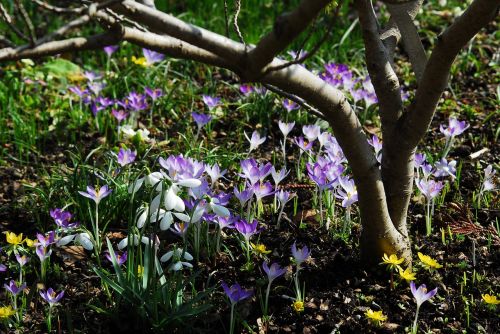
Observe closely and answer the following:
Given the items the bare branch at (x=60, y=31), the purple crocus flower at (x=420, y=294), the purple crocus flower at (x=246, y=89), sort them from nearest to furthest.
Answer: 1. the bare branch at (x=60, y=31)
2. the purple crocus flower at (x=420, y=294)
3. the purple crocus flower at (x=246, y=89)

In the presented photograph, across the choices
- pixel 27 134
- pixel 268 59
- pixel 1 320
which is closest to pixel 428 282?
pixel 268 59

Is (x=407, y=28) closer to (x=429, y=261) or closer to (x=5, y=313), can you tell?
(x=429, y=261)

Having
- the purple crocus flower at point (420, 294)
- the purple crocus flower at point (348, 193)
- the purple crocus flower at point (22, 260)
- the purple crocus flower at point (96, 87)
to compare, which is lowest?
the purple crocus flower at point (420, 294)

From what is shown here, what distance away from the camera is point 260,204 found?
10.3 feet

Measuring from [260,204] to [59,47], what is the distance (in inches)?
59.4

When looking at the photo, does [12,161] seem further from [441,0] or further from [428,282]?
[441,0]

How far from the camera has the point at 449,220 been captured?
299cm

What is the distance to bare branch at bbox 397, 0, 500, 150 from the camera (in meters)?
2.13

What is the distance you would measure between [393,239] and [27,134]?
214cm

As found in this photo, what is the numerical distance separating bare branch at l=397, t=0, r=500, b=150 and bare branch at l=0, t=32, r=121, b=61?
3.39 ft

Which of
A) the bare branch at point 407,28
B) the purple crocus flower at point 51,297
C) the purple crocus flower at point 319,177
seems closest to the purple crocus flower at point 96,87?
the purple crocus flower at point 319,177

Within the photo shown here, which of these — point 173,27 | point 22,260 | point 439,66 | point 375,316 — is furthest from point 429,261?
point 22,260

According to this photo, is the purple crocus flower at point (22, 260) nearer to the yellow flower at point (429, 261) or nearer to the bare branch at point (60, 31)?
the bare branch at point (60, 31)

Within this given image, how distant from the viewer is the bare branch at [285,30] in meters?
1.74
